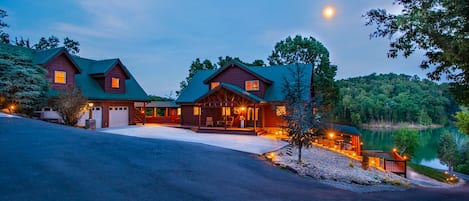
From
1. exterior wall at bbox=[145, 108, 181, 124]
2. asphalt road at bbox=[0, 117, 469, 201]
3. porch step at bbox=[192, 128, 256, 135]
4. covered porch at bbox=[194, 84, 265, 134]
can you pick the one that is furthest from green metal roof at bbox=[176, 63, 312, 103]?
asphalt road at bbox=[0, 117, 469, 201]

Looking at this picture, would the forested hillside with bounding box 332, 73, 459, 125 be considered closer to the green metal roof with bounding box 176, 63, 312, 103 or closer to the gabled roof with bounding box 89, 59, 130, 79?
the green metal roof with bounding box 176, 63, 312, 103

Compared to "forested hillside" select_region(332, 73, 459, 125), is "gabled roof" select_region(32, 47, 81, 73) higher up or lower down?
higher up

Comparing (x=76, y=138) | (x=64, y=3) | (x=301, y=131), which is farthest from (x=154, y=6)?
(x=301, y=131)

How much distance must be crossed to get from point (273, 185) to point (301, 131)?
12.5 ft

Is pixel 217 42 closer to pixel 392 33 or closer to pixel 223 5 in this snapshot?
pixel 223 5

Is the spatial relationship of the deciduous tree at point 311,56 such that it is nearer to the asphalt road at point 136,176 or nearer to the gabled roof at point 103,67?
the gabled roof at point 103,67

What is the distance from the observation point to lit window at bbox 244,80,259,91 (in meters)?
20.9

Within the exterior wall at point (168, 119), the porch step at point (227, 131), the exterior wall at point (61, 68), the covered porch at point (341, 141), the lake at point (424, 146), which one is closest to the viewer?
the covered porch at point (341, 141)

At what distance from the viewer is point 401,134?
2797 cm

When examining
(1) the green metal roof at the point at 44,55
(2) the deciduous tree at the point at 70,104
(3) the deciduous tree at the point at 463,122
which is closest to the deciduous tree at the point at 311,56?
(3) the deciduous tree at the point at 463,122

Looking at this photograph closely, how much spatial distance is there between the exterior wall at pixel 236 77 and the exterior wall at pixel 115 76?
713 centimetres

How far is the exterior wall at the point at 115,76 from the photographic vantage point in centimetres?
2028

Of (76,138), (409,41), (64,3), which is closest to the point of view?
(409,41)

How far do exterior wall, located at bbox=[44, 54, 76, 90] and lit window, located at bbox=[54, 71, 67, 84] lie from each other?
0.14 metres
